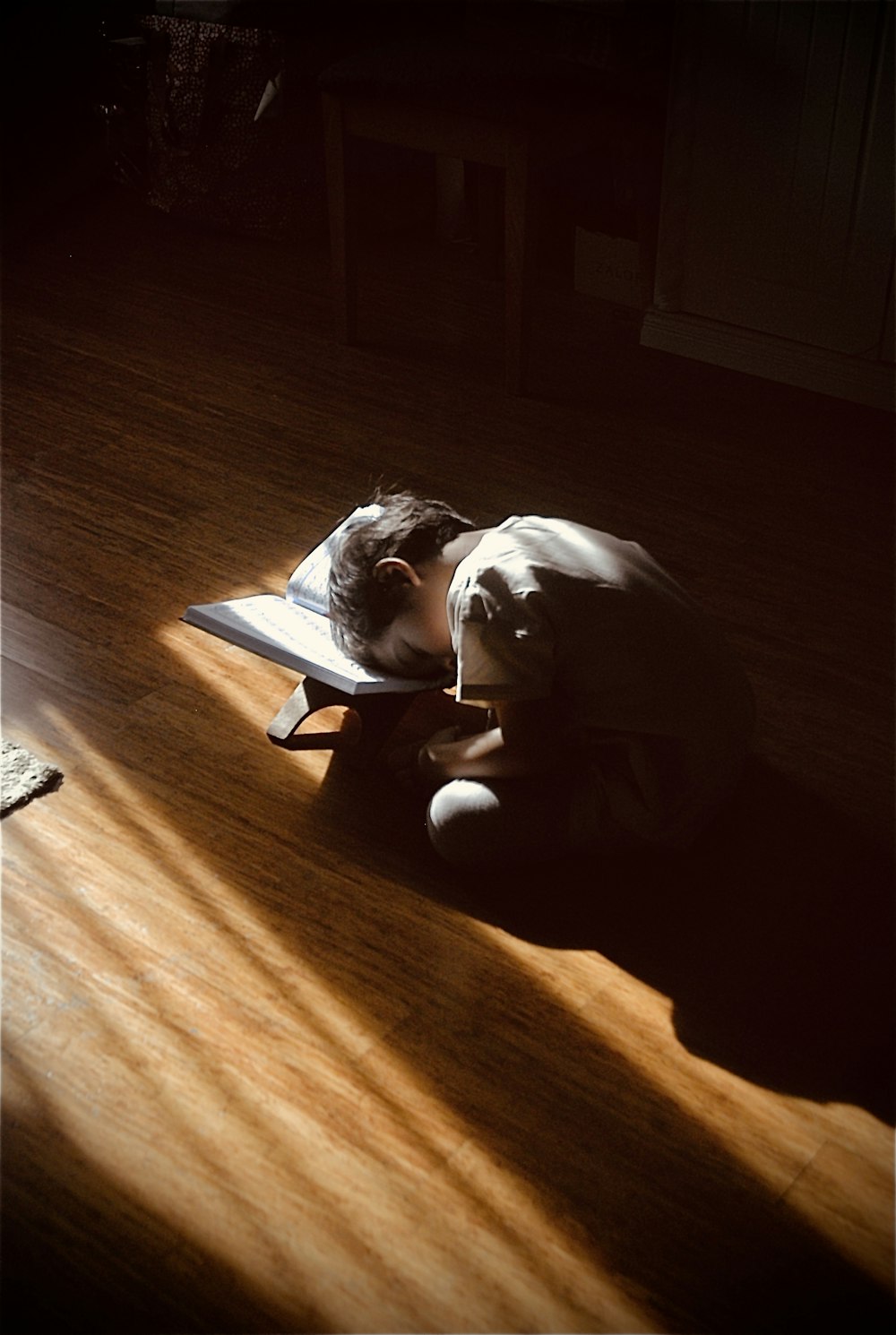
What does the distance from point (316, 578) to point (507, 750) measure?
0.38 meters

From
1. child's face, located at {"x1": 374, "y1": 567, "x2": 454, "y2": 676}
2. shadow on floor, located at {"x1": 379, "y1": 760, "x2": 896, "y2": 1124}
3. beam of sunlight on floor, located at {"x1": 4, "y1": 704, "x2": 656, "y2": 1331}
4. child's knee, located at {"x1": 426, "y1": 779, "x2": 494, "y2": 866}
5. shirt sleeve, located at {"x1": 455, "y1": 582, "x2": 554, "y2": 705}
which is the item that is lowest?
shadow on floor, located at {"x1": 379, "y1": 760, "x2": 896, "y2": 1124}

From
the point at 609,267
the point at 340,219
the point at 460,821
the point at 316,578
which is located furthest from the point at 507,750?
the point at 609,267

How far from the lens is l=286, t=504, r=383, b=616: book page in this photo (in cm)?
159

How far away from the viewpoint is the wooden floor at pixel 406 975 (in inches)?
41.1

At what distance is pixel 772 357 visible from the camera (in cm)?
246

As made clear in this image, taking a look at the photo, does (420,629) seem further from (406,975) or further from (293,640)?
(406,975)

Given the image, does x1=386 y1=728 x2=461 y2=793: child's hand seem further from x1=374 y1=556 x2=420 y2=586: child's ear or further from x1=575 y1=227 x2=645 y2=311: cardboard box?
x1=575 y1=227 x2=645 y2=311: cardboard box

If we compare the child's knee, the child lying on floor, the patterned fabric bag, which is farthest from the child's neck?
the patterned fabric bag

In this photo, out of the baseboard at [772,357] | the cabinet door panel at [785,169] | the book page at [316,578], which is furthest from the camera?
the baseboard at [772,357]

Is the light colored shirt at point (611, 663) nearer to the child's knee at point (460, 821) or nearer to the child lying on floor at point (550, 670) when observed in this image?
the child lying on floor at point (550, 670)

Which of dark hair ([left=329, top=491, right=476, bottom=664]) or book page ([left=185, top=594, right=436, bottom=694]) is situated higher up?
dark hair ([left=329, top=491, right=476, bottom=664])

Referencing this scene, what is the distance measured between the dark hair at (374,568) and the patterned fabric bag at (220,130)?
70.1 inches

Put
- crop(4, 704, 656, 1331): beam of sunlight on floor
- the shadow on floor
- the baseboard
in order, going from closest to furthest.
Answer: crop(4, 704, 656, 1331): beam of sunlight on floor < the shadow on floor < the baseboard

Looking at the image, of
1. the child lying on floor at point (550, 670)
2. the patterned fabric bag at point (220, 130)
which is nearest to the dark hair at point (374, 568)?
the child lying on floor at point (550, 670)
